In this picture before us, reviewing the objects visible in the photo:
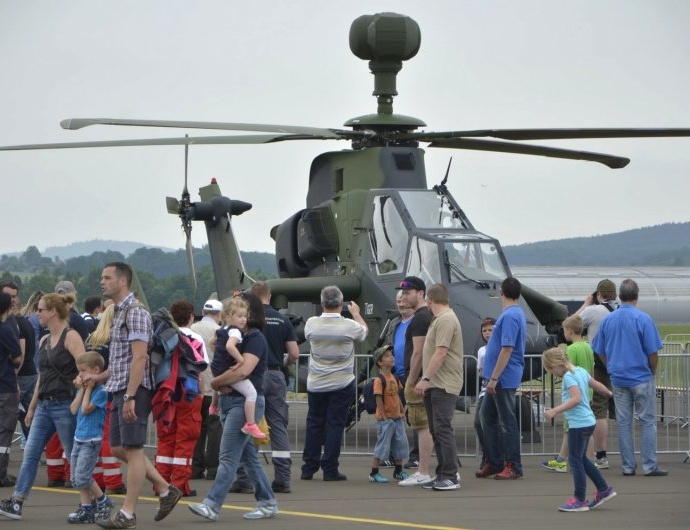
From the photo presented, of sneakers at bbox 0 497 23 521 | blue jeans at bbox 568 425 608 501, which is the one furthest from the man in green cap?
sneakers at bbox 0 497 23 521

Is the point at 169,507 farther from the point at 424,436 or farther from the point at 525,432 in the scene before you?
the point at 525,432

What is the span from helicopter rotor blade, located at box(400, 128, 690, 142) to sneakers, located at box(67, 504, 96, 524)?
969 centimetres

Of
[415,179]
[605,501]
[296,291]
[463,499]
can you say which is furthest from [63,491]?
[415,179]

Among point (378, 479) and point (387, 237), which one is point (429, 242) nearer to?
point (387, 237)

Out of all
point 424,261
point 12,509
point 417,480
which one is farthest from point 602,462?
point 12,509

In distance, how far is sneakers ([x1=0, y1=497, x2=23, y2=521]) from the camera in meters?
10.2

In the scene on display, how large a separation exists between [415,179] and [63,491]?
26.1 feet

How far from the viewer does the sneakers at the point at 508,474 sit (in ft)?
42.2

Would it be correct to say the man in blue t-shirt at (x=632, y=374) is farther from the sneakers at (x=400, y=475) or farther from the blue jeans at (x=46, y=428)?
the blue jeans at (x=46, y=428)

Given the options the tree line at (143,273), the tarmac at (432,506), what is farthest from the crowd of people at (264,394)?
the tree line at (143,273)

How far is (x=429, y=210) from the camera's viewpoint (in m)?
17.1

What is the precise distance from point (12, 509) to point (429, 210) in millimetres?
8113

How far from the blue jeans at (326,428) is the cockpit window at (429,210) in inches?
170

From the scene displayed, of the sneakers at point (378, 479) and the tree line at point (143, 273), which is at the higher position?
the tree line at point (143, 273)
